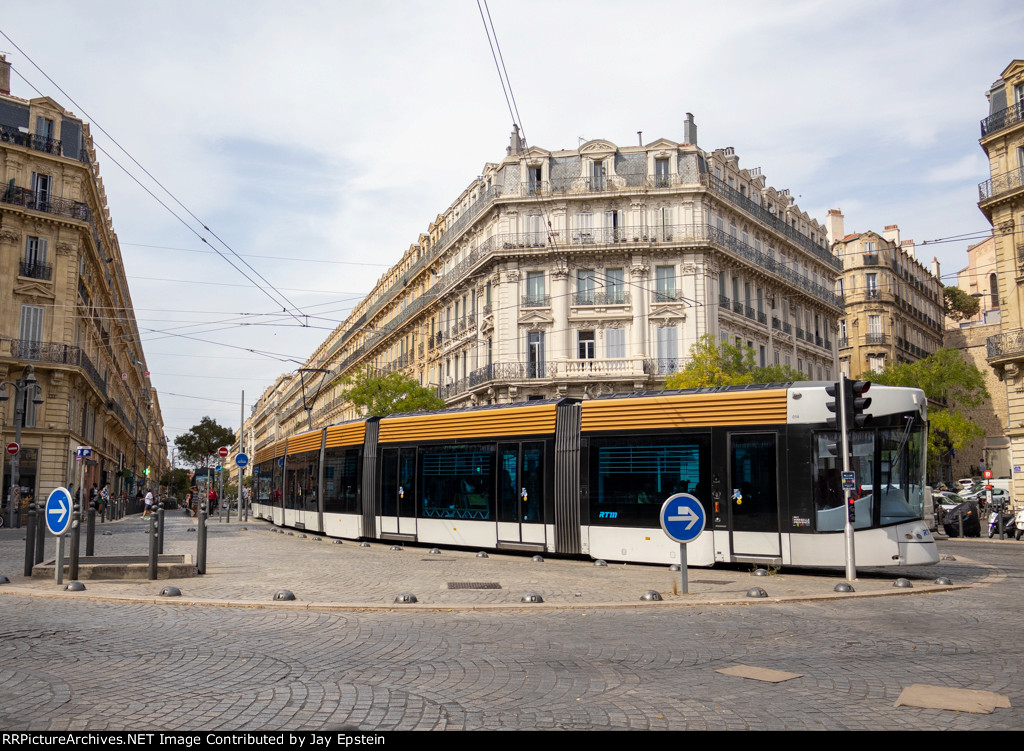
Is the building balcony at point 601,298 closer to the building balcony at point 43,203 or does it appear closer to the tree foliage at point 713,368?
the tree foliage at point 713,368

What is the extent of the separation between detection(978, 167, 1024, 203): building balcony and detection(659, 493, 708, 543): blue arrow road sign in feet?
99.0

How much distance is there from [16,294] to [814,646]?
37621 mm

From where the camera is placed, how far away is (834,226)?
64750mm

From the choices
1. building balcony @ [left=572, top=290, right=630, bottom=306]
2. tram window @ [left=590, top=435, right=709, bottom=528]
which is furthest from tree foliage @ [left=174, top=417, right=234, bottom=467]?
tram window @ [left=590, top=435, right=709, bottom=528]

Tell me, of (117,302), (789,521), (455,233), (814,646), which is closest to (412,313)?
(455,233)

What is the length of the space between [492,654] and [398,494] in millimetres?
12180

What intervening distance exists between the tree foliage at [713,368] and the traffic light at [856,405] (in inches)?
836

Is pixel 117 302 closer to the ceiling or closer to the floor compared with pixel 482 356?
closer to the ceiling

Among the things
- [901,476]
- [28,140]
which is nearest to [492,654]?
[901,476]

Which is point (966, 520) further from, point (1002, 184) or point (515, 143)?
point (515, 143)

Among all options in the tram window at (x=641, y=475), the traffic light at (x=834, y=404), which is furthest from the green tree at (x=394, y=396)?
the traffic light at (x=834, y=404)

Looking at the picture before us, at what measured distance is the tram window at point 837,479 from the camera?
12.5 metres

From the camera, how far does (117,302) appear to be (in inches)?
2194
